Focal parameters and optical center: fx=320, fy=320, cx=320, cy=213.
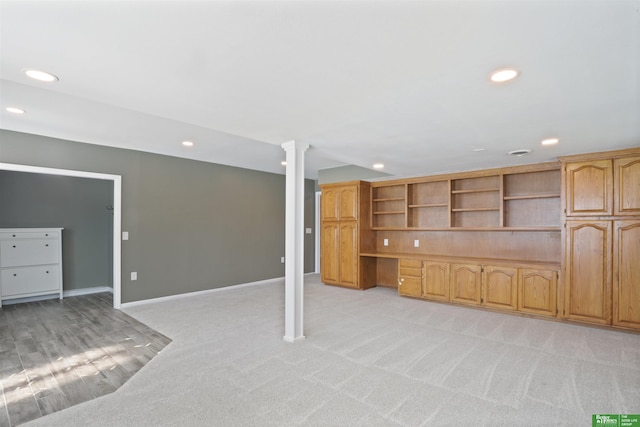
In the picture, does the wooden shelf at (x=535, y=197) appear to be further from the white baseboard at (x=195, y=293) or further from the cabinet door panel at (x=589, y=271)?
the white baseboard at (x=195, y=293)

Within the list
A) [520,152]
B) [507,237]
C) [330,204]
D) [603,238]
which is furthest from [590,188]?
[330,204]

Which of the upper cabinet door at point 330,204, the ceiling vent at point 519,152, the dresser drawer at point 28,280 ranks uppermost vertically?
the ceiling vent at point 519,152

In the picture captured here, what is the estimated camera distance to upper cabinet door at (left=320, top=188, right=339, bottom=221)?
21.1 feet

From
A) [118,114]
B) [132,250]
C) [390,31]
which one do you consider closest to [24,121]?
[118,114]

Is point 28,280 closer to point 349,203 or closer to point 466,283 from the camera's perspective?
point 349,203

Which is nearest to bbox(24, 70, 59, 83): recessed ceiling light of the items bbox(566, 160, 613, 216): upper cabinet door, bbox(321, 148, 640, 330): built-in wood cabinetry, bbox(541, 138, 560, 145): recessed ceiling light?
bbox(541, 138, 560, 145): recessed ceiling light

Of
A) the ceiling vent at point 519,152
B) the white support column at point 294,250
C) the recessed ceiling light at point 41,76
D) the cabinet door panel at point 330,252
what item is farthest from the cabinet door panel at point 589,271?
the recessed ceiling light at point 41,76

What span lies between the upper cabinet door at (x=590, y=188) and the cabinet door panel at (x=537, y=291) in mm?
882

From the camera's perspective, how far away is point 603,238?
153 inches

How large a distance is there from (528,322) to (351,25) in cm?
436

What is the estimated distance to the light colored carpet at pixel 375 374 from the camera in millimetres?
2146

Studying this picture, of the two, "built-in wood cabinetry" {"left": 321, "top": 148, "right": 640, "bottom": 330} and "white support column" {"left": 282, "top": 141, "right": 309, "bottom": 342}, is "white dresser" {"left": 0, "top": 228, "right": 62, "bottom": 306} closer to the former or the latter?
"white support column" {"left": 282, "top": 141, "right": 309, "bottom": 342}

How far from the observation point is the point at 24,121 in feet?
11.8

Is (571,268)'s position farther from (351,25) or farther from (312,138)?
(351,25)
